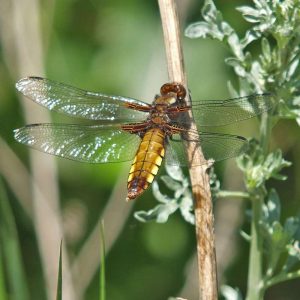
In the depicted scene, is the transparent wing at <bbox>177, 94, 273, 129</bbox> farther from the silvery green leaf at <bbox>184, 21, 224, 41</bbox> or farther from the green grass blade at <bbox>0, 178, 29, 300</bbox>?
the green grass blade at <bbox>0, 178, 29, 300</bbox>

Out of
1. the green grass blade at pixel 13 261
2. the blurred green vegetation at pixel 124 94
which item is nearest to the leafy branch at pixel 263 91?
the green grass blade at pixel 13 261

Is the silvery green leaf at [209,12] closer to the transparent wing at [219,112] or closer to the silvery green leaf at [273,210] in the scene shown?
the transparent wing at [219,112]

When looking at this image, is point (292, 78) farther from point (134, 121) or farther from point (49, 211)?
point (49, 211)

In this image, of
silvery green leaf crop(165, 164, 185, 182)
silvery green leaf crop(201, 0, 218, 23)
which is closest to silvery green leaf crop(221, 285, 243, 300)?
silvery green leaf crop(165, 164, 185, 182)

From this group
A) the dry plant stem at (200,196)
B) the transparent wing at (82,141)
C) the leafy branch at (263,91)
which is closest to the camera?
the dry plant stem at (200,196)

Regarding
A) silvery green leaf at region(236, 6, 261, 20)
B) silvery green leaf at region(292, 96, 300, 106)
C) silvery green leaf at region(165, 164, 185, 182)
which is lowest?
silvery green leaf at region(165, 164, 185, 182)

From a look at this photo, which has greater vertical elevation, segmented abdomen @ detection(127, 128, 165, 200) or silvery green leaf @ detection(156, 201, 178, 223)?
segmented abdomen @ detection(127, 128, 165, 200)

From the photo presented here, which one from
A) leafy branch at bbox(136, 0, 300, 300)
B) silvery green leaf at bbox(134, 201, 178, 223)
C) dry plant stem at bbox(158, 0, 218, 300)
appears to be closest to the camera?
dry plant stem at bbox(158, 0, 218, 300)
